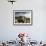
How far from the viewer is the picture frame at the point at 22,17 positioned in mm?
5285

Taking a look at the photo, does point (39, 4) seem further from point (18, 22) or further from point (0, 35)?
point (0, 35)

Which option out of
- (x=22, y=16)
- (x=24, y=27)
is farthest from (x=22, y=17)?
(x=24, y=27)

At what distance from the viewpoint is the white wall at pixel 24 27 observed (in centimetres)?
527

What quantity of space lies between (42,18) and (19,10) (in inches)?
40.4

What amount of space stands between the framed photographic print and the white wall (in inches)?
5.0

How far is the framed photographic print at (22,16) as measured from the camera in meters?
5.29

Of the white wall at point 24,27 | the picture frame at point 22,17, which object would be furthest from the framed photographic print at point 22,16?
the white wall at point 24,27

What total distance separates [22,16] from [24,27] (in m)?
0.47

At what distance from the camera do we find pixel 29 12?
17.3 feet

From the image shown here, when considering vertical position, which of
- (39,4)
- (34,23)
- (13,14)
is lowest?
(34,23)

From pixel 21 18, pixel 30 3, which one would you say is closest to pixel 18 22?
pixel 21 18

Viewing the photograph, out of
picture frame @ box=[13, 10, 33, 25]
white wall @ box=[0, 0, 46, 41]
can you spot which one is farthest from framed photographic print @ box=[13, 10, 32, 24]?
white wall @ box=[0, 0, 46, 41]

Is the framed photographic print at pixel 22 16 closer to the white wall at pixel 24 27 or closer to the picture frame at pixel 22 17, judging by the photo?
the picture frame at pixel 22 17

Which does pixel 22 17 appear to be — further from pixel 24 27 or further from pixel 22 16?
pixel 24 27
